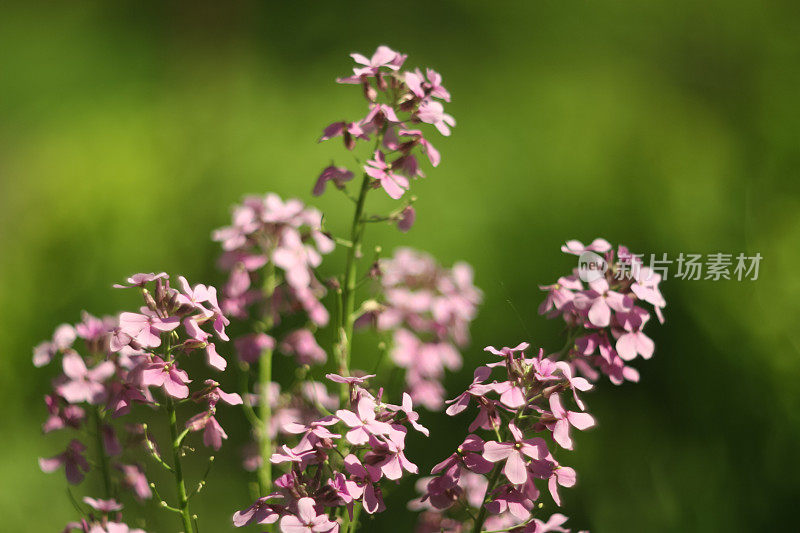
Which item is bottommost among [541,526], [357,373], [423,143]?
[541,526]

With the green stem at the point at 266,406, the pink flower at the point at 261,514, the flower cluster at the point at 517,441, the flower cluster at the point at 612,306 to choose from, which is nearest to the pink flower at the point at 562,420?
the flower cluster at the point at 517,441

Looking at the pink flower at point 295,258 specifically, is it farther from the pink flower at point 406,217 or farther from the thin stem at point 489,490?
the thin stem at point 489,490

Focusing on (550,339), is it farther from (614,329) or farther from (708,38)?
(708,38)

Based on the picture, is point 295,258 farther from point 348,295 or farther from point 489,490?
point 489,490

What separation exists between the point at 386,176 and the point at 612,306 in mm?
246

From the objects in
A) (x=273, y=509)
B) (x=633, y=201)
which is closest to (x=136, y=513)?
(x=273, y=509)

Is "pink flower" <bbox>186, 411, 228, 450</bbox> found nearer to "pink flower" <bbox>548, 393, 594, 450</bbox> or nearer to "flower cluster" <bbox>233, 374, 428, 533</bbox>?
"flower cluster" <bbox>233, 374, 428, 533</bbox>

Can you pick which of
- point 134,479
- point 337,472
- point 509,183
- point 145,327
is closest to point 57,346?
point 134,479

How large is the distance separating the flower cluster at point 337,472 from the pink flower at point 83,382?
24 cm

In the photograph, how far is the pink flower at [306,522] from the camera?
1.91 feet

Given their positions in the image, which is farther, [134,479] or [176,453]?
[134,479]

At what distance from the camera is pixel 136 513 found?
138 centimetres

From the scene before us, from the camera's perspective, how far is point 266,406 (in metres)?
0.98

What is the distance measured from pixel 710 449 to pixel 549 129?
1260 millimetres
